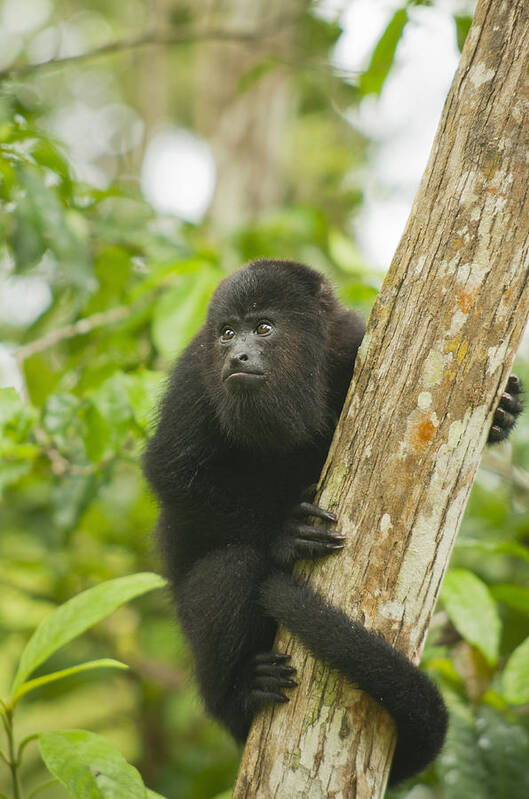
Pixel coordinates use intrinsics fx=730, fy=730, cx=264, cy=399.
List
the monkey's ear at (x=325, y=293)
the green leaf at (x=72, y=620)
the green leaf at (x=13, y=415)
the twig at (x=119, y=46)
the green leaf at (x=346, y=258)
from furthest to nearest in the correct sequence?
the green leaf at (x=346, y=258) < the twig at (x=119, y=46) < the monkey's ear at (x=325, y=293) < the green leaf at (x=13, y=415) < the green leaf at (x=72, y=620)

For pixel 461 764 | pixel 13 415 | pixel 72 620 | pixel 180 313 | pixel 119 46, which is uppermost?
pixel 119 46

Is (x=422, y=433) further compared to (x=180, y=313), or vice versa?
(x=180, y=313)

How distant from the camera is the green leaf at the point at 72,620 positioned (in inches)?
82.8

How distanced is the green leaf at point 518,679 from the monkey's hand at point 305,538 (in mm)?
778

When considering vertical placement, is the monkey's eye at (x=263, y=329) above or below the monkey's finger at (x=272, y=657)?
above

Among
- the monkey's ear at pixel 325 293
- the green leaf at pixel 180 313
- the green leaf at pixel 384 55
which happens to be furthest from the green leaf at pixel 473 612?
the green leaf at pixel 384 55

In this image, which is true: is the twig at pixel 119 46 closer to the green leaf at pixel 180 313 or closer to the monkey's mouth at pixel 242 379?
the green leaf at pixel 180 313

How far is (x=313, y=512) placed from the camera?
1939 millimetres

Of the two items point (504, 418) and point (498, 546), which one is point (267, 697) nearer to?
point (498, 546)

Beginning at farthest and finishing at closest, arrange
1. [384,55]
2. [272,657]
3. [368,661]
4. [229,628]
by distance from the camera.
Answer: [384,55], [229,628], [272,657], [368,661]

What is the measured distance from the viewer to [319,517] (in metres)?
1.92

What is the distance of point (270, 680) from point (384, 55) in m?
2.06

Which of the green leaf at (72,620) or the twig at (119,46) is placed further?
the twig at (119,46)

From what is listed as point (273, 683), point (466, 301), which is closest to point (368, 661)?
point (273, 683)
